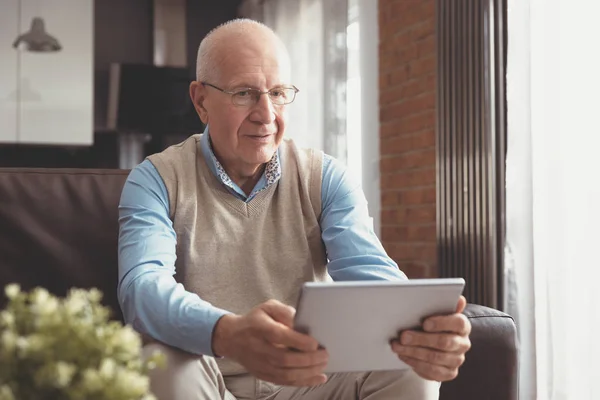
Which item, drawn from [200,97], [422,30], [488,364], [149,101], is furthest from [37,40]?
[488,364]

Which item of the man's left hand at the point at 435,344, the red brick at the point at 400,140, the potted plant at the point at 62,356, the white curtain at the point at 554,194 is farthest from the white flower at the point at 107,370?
the red brick at the point at 400,140

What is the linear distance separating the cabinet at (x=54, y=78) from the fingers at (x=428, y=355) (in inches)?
138

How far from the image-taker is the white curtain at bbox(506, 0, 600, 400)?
7.75 feet

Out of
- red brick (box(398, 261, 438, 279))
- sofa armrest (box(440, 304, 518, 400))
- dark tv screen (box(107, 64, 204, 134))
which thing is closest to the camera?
sofa armrest (box(440, 304, 518, 400))

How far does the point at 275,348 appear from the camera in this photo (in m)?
1.16

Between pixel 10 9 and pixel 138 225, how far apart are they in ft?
10.6

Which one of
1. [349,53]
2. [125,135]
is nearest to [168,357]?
[349,53]

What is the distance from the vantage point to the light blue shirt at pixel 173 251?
4.20 feet

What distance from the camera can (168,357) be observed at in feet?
4.13

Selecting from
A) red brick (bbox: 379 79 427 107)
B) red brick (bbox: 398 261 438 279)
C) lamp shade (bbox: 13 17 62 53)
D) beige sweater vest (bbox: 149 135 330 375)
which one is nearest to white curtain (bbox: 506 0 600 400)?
red brick (bbox: 398 261 438 279)

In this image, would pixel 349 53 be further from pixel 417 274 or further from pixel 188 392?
pixel 188 392

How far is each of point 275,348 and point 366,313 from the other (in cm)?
14

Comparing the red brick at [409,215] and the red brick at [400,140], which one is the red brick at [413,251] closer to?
the red brick at [409,215]

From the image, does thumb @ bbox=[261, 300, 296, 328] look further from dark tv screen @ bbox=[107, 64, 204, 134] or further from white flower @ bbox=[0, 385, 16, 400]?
dark tv screen @ bbox=[107, 64, 204, 134]
